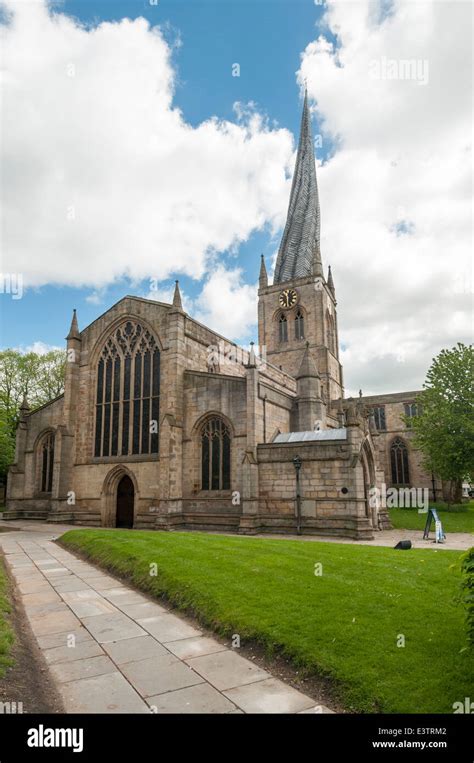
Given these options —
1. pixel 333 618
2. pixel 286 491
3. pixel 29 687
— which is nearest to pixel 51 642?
pixel 29 687

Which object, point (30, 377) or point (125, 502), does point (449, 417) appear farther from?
point (30, 377)

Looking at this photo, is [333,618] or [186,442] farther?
[186,442]

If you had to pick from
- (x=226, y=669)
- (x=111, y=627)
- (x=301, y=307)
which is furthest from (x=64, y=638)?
(x=301, y=307)

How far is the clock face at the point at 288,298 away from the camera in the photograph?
2031 inches

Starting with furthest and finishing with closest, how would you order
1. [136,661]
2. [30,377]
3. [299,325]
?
[299,325], [30,377], [136,661]

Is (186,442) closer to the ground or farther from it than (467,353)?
closer to the ground

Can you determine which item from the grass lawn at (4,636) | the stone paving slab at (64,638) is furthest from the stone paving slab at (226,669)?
the grass lawn at (4,636)

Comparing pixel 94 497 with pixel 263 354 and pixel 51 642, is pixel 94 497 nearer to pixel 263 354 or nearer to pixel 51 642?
pixel 51 642

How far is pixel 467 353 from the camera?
108ft

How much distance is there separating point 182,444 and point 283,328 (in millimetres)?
30627

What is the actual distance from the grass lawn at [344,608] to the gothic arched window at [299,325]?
3871 centimetres

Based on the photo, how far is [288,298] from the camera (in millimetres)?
52031
